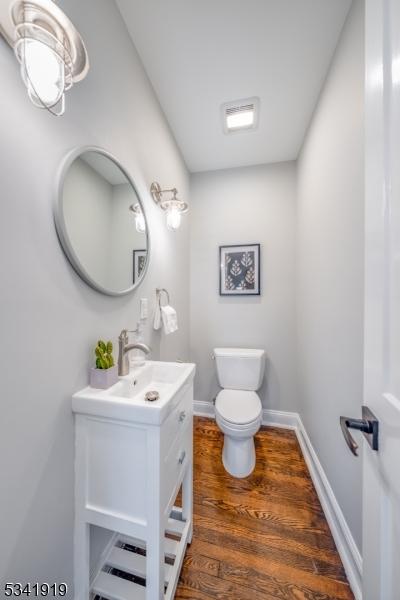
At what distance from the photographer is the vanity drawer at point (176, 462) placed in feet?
2.58

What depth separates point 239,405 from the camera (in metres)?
1.67

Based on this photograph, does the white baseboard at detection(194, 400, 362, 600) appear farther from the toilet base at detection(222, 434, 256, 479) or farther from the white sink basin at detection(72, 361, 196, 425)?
the white sink basin at detection(72, 361, 196, 425)

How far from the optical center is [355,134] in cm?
97

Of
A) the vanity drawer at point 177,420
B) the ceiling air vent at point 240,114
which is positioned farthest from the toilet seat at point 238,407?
the ceiling air vent at point 240,114

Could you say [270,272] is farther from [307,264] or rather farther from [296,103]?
[296,103]

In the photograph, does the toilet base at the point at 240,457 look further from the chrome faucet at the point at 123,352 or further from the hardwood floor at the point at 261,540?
the chrome faucet at the point at 123,352

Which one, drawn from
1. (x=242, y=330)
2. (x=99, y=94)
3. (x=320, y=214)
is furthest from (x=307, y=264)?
(x=99, y=94)

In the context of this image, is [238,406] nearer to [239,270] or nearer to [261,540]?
[261,540]

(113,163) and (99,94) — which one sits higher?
(99,94)

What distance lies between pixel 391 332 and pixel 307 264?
4.42 ft

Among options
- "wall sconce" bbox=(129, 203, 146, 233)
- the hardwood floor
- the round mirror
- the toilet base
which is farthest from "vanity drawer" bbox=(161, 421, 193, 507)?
"wall sconce" bbox=(129, 203, 146, 233)

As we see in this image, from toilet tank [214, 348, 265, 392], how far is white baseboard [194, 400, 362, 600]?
0.45 m

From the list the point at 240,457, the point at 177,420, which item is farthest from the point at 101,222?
the point at 240,457

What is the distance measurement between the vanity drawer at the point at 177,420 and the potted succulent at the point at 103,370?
0.92 ft
